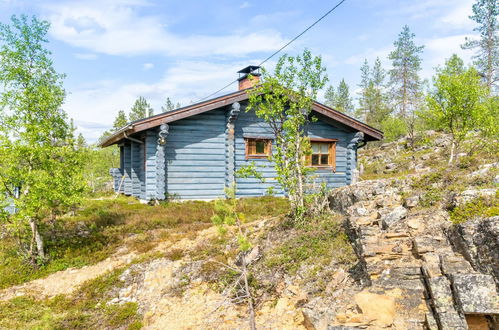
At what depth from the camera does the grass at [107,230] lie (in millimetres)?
7891

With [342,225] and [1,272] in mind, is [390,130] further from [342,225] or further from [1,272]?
[1,272]

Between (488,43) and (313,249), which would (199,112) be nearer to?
(313,249)

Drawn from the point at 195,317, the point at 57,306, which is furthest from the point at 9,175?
the point at 195,317

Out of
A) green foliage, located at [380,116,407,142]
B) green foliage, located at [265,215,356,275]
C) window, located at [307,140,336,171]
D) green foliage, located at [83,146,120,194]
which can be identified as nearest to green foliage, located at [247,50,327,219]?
green foliage, located at [265,215,356,275]

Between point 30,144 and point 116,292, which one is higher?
point 30,144

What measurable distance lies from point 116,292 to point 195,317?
2258 mm

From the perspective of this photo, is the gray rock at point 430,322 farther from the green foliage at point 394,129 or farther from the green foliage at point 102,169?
the green foliage at point 394,129

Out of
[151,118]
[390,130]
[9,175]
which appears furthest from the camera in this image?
[390,130]

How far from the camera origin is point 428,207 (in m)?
5.76

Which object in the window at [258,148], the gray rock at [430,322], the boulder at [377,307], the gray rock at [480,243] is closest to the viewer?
the gray rock at [430,322]

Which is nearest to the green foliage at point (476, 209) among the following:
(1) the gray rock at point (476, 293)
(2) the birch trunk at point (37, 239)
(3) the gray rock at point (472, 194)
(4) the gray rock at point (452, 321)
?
(3) the gray rock at point (472, 194)

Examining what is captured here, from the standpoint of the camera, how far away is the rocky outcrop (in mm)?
3662

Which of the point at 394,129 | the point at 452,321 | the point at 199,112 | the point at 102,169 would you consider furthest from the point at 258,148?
the point at 394,129

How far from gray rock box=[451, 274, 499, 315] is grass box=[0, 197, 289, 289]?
238 inches
